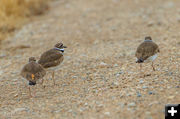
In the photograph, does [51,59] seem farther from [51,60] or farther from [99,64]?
[99,64]

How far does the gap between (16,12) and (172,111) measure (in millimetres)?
9863

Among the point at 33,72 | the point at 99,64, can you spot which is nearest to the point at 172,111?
the point at 33,72

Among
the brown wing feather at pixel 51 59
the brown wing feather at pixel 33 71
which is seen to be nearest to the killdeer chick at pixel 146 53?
the brown wing feather at pixel 51 59

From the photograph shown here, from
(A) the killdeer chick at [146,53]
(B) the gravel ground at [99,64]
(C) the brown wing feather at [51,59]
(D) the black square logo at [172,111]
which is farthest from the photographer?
(C) the brown wing feather at [51,59]

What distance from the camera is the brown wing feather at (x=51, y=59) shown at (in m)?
6.59

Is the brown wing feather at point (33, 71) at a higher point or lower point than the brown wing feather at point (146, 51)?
lower

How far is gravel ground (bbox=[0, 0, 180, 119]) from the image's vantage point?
5.45 metres

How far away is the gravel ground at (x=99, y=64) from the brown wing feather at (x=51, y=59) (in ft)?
1.76

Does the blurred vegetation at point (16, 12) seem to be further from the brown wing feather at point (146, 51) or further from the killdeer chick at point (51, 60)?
the brown wing feather at point (146, 51)

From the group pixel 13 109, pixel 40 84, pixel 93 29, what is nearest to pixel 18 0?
pixel 93 29

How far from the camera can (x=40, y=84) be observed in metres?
7.10

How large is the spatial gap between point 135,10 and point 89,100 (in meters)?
8.18

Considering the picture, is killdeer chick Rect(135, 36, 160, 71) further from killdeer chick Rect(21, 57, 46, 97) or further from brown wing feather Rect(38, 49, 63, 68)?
killdeer chick Rect(21, 57, 46, 97)

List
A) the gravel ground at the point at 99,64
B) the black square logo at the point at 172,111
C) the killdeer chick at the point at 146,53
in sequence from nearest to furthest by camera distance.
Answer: the black square logo at the point at 172,111 < the gravel ground at the point at 99,64 < the killdeer chick at the point at 146,53
